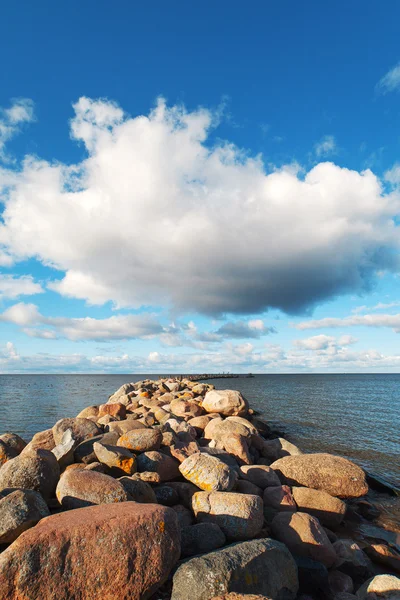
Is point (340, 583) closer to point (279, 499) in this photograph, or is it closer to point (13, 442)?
point (279, 499)

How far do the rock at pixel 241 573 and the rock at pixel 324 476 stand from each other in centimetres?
488

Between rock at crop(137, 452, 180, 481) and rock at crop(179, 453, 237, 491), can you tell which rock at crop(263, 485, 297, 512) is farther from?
rock at crop(137, 452, 180, 481)

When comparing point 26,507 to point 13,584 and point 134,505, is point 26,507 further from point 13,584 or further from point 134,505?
point 134,505

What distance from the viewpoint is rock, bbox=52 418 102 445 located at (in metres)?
10.9

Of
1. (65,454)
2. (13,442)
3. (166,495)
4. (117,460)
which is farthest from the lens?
(13,442)

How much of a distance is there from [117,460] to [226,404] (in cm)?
1138

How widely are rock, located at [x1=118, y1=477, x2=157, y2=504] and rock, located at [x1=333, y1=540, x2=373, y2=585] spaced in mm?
4314

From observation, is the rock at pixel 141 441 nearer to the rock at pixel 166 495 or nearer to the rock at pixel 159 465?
the rock at pixel 159 465

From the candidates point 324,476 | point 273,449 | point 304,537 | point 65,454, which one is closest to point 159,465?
point 65,454

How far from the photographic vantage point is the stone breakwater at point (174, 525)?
4629 mm

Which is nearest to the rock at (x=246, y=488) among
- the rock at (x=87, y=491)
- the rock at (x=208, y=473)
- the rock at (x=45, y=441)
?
the rock at (x=208, y=473)

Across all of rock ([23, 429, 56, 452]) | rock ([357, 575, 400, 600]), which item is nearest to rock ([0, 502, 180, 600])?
rock ([357, 575, 400, 600])

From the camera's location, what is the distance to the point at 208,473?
829 centimetres

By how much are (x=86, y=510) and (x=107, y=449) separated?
3095 millimetres
